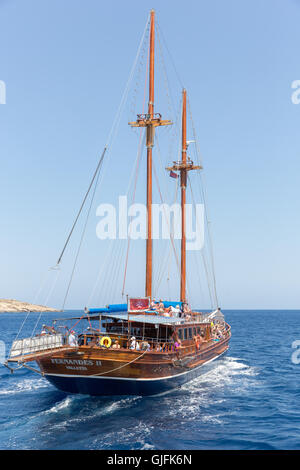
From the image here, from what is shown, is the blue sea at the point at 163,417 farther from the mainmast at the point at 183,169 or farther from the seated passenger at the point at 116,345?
the mainmast at the point at 183,169

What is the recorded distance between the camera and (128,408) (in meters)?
20.5

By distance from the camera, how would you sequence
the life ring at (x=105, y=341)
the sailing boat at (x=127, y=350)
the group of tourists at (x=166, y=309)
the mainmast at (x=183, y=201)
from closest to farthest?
1. the sailing boat at (x=127, y=350)
2. the life ring at (x=105, y=341)
3. the group of tourists at (x=166, y=309)
4. the mainmast at (x=183, y=201)

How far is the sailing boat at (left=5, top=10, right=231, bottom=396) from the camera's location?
20984mm

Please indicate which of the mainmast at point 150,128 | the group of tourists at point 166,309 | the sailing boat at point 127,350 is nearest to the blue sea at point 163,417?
the sailing boat at point 127,350

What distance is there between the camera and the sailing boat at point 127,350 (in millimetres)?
20984

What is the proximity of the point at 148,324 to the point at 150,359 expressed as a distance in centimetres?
402

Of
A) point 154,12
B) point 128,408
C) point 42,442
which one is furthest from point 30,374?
point 154,12

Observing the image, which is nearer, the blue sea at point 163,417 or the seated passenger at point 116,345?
the blue sea at point 163,417

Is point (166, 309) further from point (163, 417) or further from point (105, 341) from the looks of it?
point (163, 417)

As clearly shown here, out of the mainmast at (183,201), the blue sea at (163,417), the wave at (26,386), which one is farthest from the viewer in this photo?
the mainmast at (183,201)

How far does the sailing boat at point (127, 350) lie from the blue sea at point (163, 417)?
102 cm

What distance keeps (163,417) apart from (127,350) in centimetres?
401

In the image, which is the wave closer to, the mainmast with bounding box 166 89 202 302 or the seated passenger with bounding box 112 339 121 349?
the seated passenger with bounding box 112 339 121 349

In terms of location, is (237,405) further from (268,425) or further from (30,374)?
(30,374)
